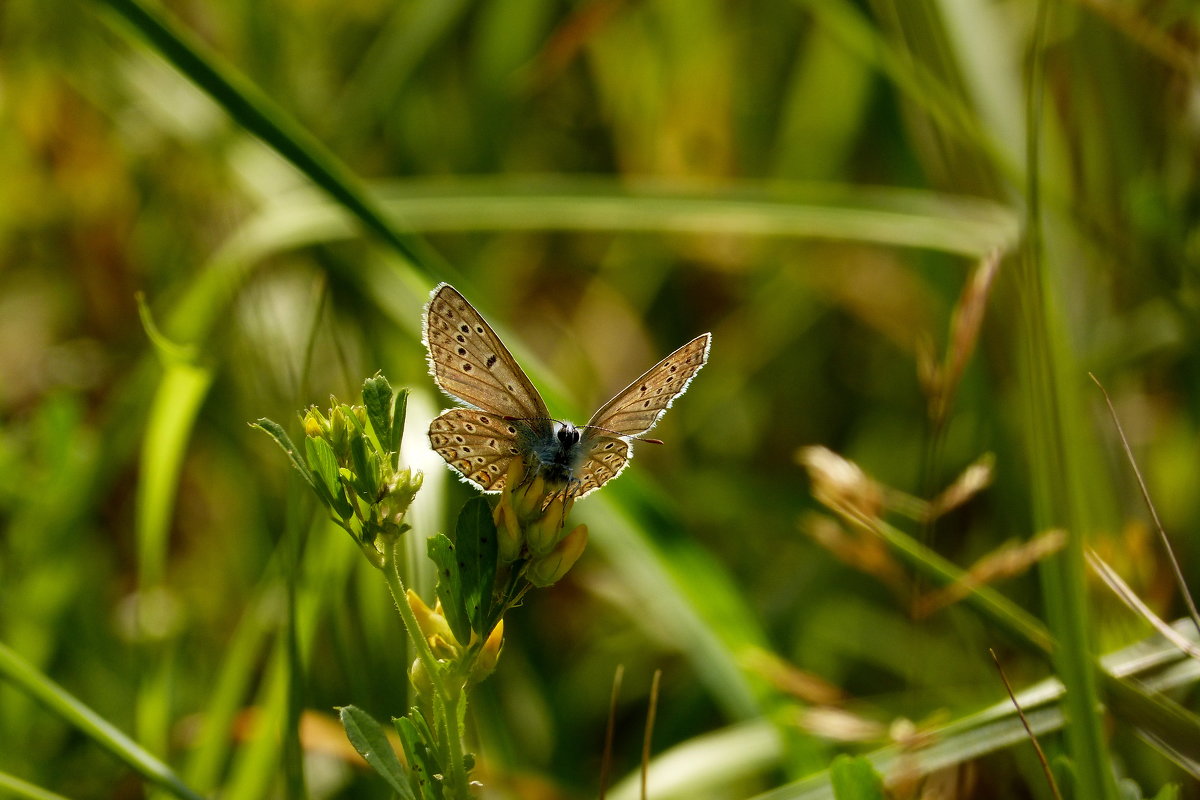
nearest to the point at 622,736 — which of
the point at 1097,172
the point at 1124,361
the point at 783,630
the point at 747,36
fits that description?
the point at 783,630

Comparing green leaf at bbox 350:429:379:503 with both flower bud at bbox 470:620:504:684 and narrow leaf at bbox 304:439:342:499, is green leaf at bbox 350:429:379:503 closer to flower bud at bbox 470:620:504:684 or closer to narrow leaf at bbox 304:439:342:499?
narrow leaf at bbox 304:439:342:499

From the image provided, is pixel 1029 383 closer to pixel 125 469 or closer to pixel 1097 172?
pixel 1097 172

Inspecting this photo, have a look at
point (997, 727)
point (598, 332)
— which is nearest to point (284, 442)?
point (997, 727)

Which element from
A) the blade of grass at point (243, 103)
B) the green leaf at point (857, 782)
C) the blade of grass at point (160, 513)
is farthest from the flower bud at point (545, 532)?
the blade of grass at point (160, 513)

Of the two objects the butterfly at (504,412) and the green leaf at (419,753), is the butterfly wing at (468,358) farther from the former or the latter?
the green leaf at (419,753)

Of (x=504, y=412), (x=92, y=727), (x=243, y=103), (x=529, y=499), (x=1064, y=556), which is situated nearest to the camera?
(x=1064, y=556)

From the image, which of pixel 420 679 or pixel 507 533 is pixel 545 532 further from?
pixel 420 679
